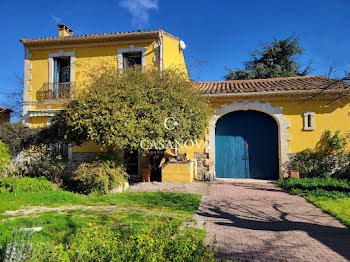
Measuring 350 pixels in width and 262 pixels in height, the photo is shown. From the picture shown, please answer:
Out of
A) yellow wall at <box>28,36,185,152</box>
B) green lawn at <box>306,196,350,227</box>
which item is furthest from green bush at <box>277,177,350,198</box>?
yellow wall at <box>28,36,185,152</box>

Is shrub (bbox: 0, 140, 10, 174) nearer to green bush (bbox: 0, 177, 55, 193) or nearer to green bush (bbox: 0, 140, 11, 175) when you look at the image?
green bush (bbox: 0, 140, 11, 175)

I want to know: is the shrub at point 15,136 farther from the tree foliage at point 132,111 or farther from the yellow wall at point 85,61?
the tree foliage at point 132,111

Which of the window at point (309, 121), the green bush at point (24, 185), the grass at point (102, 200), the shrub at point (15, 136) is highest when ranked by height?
the window at point (309, 121)

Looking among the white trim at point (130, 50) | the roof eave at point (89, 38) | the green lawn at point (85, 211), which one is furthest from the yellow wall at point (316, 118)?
the roof eave at point (89, 38)

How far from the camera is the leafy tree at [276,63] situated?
1948 centimetres

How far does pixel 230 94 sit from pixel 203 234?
7086mm

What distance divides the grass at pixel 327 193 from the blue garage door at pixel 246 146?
144cm

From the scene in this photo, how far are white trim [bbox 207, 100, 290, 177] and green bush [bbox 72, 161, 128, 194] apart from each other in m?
4.43

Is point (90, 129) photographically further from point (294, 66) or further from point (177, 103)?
point (294, 66)

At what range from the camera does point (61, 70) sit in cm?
1195

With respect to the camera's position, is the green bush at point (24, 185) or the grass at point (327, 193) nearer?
the grass at point (327, 193)

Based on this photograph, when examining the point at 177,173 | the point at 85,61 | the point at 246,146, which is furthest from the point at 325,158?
the point at 85,61

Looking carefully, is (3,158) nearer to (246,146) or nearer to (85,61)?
(85,61)

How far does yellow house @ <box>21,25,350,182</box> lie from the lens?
9.69m
